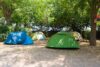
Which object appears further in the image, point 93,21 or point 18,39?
point 18,39

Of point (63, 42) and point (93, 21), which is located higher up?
point (93, 21)

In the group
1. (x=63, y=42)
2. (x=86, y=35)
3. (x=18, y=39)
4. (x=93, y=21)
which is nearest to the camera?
(x=63, y=42)

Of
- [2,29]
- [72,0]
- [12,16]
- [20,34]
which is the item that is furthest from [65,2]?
[12,16]

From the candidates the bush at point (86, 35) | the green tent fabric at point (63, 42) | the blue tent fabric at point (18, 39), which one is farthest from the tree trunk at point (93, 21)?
the bush at point (86, 35)

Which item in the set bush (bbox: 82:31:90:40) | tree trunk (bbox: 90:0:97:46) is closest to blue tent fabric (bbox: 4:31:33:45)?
tree trunk (bbox: 90:0:97:46)

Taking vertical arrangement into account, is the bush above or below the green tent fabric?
below

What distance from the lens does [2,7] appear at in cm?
2011

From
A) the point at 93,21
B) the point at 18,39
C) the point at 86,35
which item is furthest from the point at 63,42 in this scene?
the point at 86,35

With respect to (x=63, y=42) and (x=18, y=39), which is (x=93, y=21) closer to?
(x=63, y=42)

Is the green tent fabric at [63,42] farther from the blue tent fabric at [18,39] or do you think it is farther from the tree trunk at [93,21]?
the blue tent fabric at [18,39]

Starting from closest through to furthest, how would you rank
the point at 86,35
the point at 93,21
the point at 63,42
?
the point at 63,42 → the point at 93,21 → the point at 86,35

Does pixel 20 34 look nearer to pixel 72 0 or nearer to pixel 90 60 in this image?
pixel 72 0

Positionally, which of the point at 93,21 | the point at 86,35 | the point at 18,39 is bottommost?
the point at 86,35

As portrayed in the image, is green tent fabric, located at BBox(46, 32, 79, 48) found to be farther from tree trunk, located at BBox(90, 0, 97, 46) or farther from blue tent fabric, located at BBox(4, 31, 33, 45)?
blue tent fabric, located at BBox(4, 31, 33, 45)
